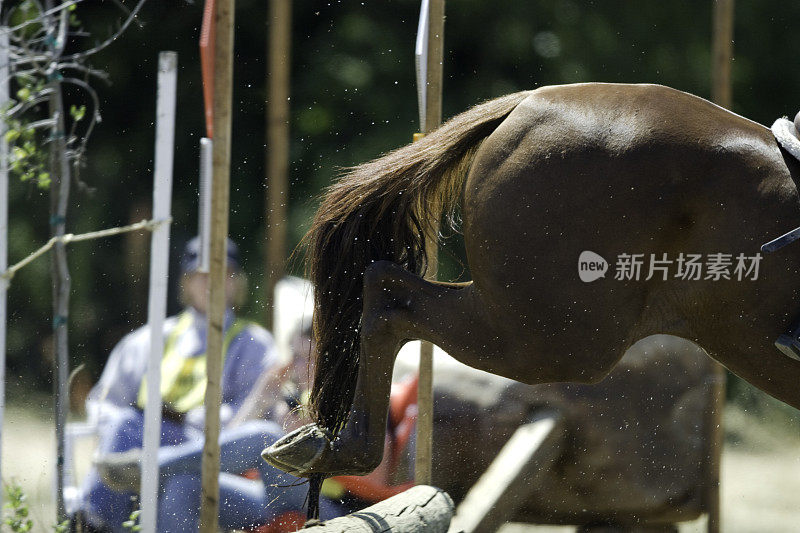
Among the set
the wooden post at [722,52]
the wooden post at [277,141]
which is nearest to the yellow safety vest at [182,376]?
the wooden post at [277,141]

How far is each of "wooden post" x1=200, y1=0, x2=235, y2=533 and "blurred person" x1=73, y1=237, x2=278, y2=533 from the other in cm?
62

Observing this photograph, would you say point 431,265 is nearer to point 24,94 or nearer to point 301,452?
point 301,452

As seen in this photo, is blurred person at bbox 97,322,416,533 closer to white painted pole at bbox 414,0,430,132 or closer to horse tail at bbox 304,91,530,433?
horse tail at bbox 304,91,530,433

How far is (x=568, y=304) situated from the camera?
2.51 meters

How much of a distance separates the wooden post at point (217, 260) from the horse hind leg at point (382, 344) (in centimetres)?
56

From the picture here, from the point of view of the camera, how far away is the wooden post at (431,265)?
3330 mm

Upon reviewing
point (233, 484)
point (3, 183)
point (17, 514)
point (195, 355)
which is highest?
point (3, 183)

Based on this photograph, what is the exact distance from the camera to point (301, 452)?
265 centimetres

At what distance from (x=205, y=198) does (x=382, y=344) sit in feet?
2.85

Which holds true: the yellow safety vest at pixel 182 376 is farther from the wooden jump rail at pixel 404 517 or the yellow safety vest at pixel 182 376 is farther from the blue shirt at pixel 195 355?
the wooden jump rail at pixel 404 517

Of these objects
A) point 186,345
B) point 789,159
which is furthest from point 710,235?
point 186,345

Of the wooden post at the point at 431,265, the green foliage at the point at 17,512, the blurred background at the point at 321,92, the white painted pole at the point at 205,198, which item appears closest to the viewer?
the green foliage at the point at 17,512

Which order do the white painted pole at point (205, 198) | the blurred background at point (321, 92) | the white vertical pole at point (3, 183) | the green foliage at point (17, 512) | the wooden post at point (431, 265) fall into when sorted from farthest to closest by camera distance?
the blurred background at point (321, 92) < the wooden post at point (431, 265) < the white painted pole at point (205, 198) < the white vertical pole at point (3, 183) < the green foliage at point (17, 512)

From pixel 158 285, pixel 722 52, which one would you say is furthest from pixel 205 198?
pixel 722 52
